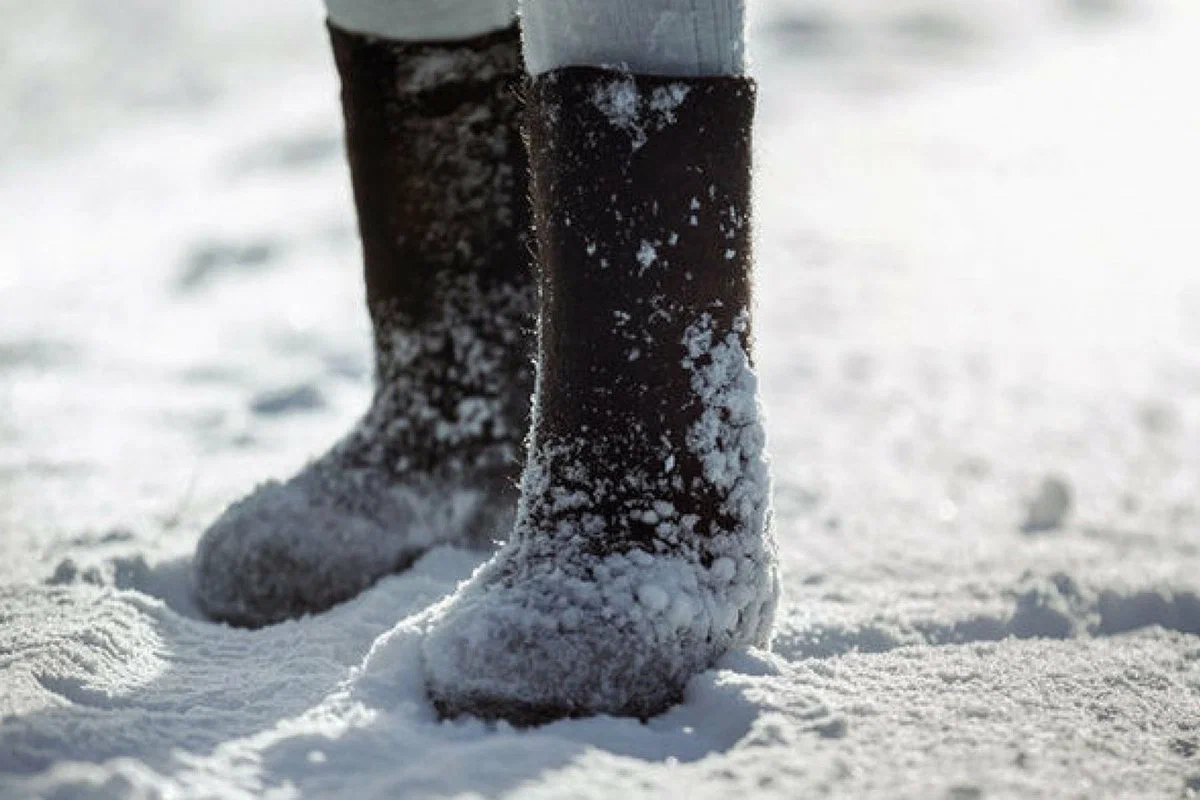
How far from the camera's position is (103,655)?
144 centimetres

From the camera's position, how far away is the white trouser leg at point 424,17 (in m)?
1.83

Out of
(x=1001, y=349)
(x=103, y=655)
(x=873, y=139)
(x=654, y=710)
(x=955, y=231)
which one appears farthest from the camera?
(x=873, y=139)

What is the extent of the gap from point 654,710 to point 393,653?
0.75 ft

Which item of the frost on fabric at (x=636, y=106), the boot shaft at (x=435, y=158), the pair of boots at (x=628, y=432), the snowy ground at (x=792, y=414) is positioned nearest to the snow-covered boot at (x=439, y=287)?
the boot shaft at (x=435, y=158)

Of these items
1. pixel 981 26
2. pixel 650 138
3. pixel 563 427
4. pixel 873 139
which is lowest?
pixel 563 427

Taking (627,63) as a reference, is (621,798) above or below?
below

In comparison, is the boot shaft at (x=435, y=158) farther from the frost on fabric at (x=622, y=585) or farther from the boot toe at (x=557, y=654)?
the boot toe at (x=557, y=654)

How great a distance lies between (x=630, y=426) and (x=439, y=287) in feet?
1.90

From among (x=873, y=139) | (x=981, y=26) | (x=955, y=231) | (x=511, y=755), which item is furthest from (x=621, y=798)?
(x=981, y=26)

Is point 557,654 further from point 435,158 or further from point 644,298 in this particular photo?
point 435,158

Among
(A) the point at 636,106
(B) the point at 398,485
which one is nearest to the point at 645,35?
(A) the point at 636,106

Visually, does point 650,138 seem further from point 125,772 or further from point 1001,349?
point 1001,349

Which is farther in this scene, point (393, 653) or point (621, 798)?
point (393, 653)

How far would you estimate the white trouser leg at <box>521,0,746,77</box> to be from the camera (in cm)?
134
